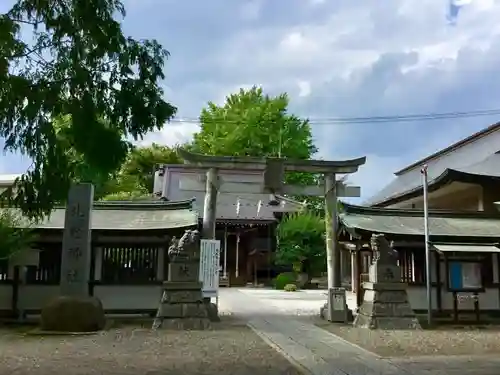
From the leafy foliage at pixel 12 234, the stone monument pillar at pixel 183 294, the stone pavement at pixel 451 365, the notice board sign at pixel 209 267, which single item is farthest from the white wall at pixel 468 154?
the leafy foliage at pixel 12 234

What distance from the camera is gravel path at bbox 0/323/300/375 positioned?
835cm

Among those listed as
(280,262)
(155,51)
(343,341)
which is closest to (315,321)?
(343,341)

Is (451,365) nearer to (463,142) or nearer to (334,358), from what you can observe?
(334,358)

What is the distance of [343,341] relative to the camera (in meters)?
11.6

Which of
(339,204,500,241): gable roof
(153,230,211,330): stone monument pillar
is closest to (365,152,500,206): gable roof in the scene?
(339,204,500,241): gable roof

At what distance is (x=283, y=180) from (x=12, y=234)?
736 cm

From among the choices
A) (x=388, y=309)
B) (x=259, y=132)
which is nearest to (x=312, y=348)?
(x=388, y=309)

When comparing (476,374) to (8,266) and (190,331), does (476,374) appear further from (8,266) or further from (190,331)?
(8,266)

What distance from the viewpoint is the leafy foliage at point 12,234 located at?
14.0 metres

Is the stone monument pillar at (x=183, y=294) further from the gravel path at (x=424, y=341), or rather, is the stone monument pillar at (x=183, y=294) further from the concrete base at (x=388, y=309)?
the concrete base at (x=388, y=309)

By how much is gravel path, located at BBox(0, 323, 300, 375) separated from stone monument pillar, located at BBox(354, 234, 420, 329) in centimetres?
322

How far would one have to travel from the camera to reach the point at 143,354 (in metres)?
9.84

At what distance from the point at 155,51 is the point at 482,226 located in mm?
14282

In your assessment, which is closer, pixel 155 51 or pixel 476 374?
pixel 155 51
